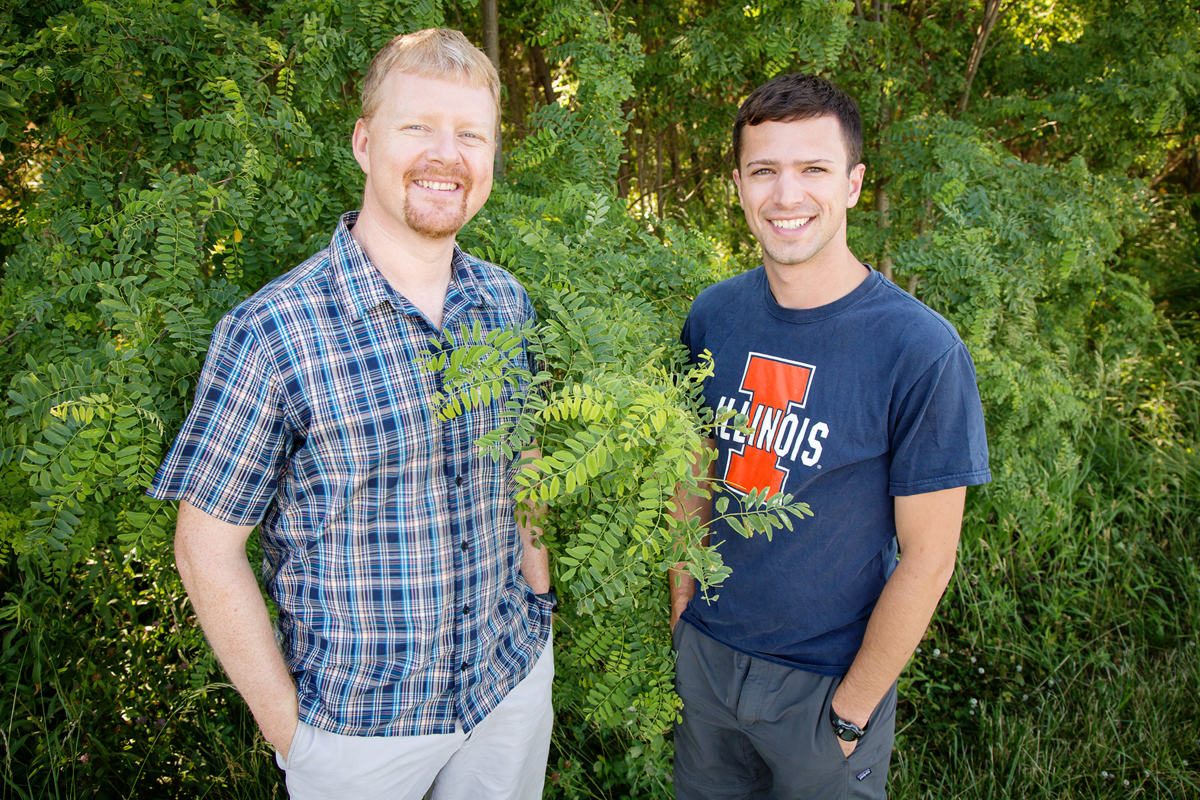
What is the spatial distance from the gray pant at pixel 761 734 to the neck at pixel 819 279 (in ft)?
3.23

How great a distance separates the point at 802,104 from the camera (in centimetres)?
194

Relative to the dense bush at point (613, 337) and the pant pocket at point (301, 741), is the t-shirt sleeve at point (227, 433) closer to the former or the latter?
the dense bush at point (613, 337)

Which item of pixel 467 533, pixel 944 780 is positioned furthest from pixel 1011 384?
pixel 467 533

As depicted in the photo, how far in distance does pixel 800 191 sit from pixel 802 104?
0.76 ft

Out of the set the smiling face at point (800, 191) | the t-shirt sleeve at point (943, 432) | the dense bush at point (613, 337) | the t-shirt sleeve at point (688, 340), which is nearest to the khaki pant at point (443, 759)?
the dense bush at point (613, 337)

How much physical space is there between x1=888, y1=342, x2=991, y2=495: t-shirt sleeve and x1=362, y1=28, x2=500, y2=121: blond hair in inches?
51.7

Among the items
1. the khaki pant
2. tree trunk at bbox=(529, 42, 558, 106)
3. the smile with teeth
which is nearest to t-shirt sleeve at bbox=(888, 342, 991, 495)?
the smile with teeth

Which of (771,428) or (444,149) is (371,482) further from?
(771,428)

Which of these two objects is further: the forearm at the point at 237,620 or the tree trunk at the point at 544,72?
the tree trunk at the point at 544,72

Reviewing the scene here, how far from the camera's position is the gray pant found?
1.91m

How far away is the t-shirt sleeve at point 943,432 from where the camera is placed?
1.71m

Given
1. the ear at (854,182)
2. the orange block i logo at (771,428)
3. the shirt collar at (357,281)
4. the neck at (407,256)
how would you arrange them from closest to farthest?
the shirt collar at (357,281)
the neck at (407,256)
the orange block i logo at (771,428)
the ear at (854,182)

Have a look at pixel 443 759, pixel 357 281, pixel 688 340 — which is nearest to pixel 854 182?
pixel 688 340

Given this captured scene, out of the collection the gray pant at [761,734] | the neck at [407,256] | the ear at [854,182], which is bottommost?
the gray pant at [761,734]
